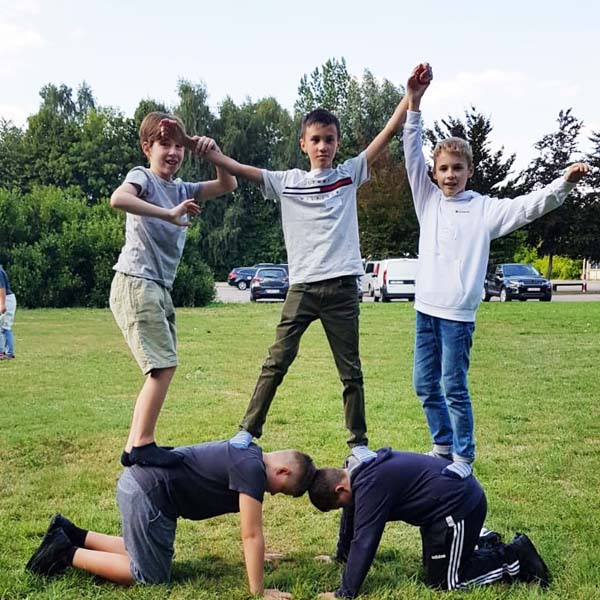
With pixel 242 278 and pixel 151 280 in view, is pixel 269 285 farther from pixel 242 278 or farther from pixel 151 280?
pixel 151 280

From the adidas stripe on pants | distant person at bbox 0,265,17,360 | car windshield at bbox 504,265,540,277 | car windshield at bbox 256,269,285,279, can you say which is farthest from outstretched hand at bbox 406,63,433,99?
car windshield at bbox 256,269,285,279

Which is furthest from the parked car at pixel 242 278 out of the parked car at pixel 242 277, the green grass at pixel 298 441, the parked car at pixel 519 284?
the green grass at pixel 298 441

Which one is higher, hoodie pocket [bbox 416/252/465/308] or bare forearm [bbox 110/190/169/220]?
bare forearm [bbox 110/190/169/220]

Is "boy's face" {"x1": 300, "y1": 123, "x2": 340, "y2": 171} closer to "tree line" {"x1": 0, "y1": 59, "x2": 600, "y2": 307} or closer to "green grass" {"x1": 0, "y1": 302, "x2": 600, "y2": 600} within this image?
"green grass" {"x1": 0, "y1": 302, "x2": 600, "y2": 600}

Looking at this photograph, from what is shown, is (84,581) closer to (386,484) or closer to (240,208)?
(386,484)

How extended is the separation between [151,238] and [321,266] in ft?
3.29

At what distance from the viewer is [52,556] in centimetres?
393

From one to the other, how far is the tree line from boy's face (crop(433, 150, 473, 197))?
71.0 feet

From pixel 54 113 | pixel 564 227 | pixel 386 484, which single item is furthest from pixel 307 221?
pixel 54 113

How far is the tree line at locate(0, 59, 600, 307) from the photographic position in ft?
83.5

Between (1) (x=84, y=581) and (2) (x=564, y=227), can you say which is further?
(2) (x=564, y=227)

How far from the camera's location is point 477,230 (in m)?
4.18

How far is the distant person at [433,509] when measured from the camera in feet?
12.4

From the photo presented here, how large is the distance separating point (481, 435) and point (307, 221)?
3625mm
